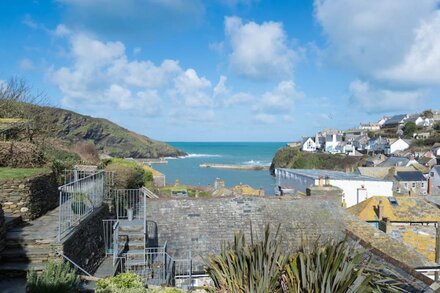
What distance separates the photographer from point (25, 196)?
10.8m

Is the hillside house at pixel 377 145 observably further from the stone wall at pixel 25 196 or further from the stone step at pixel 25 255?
the stone step at pixel 25 255

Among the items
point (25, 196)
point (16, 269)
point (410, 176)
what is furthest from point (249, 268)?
point (410, 176)

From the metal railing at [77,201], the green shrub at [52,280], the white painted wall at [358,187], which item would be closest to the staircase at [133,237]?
the metal railing at [77,201]

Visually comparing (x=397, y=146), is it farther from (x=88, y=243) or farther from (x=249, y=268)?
(x=249, y=268)

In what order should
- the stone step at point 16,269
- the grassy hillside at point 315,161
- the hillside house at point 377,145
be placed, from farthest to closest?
1. the hillside house at point 377,145
2. the grassy hillside at point 315,161
3. the stone step at point 16,269

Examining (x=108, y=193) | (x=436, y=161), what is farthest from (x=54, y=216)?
(x=436, y=161)

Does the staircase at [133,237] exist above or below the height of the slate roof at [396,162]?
below

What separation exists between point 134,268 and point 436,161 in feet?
260

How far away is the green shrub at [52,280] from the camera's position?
22.5ft

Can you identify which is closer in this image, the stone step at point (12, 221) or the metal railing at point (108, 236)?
the stone step at point (12, 221)

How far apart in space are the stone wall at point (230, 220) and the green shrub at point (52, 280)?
609 centimetres

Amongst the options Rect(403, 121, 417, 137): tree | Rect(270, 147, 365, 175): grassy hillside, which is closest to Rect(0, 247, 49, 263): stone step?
Rect(270, 147, 365, 175): grassy hillside

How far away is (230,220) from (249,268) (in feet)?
23.2

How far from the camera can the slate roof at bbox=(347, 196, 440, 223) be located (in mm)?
21405
